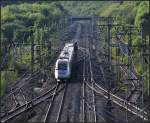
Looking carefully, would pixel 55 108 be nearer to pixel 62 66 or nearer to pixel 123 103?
pixel 123 103

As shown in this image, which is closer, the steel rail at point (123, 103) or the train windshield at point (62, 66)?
the steel rail at point (123, 103)

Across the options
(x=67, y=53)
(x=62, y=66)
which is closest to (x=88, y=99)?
(x=62, y=66)

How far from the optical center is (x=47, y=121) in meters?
17.8

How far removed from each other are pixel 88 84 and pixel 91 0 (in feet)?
226

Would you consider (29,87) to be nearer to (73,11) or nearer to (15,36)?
(15,36)

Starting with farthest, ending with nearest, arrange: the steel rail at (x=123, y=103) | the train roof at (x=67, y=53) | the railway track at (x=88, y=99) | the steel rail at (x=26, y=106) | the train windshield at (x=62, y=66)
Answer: the train roof at (x=67, y=53)
the train windshield at (x=62, y=66)
the railway track at (x=88, y=99)
the steel rail at (x=26, y=106)
the steel rail at (x=123, y=103)

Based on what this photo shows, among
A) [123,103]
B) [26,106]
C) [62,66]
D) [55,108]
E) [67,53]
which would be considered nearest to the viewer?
[26,106]

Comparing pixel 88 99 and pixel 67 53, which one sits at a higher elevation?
pixel 67 53

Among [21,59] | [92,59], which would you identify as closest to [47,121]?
[21,59]

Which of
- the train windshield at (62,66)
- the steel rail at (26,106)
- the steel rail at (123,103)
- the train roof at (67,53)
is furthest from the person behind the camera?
the train roof at (67,53)

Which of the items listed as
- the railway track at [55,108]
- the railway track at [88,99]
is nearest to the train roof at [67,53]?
the railway track at [88,99]

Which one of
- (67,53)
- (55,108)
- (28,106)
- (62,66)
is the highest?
(67,53)

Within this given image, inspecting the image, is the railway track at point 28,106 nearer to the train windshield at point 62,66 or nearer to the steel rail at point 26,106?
the steel rail at point 26,106

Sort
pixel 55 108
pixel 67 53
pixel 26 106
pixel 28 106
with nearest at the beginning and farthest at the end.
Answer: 1. pixel 26 106
2. pixel 28 106
3. pixel 55 108
4. pixel 67 53
